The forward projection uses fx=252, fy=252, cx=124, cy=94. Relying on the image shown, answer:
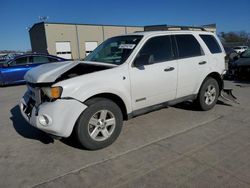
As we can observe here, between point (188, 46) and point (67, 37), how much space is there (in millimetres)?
35795

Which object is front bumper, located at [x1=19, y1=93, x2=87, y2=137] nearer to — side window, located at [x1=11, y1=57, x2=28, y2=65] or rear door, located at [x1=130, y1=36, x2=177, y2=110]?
rear door, located at [x1=130, y1=36, x2=177, y2=110]

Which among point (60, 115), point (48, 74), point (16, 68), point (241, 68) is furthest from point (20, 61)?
point (241, 68)

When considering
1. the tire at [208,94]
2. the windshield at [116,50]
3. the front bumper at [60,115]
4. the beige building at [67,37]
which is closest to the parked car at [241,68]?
the tire at [208,94]

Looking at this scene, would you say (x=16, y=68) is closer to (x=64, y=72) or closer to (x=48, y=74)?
(x=48, y=74)

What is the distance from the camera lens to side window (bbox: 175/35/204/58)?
518 cm

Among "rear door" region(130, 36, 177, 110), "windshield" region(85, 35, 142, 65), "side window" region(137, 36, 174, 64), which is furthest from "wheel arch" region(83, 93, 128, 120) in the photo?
"side window" region(137, 36, 174, 64)

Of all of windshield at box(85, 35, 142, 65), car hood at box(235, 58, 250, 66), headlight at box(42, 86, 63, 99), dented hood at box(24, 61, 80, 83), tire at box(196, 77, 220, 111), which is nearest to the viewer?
headlight at box(42, 86, 63, 99)

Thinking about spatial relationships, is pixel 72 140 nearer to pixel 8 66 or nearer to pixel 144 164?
pixel 144 164

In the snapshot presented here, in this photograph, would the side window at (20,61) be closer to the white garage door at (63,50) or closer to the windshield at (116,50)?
the windshield at (116,50)

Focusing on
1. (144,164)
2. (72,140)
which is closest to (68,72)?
(72,140)

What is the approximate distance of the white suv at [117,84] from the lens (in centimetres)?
365

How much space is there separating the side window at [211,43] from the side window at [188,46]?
35cm

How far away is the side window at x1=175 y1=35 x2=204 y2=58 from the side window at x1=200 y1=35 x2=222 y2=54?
1.15ft

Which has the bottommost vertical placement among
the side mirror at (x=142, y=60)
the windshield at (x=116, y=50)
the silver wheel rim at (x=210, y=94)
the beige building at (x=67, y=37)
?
the silver wheel rim at (x=210, y=94)
